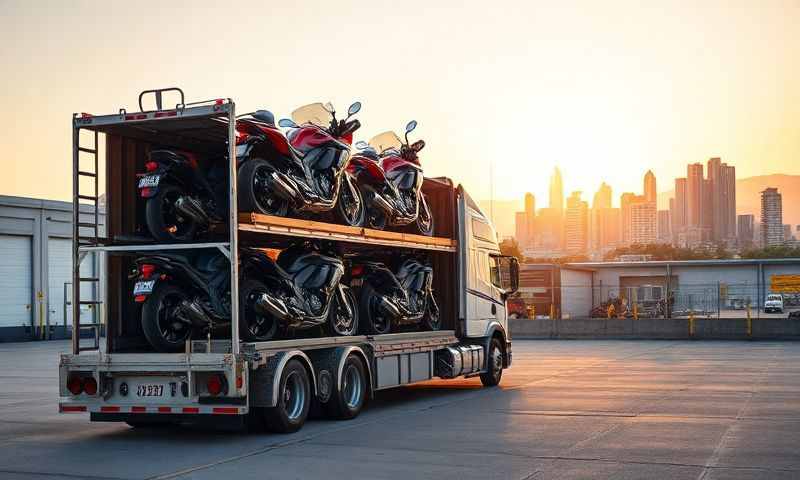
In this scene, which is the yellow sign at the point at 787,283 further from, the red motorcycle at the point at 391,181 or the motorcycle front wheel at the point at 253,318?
the motorcycle front wheel at the point at 253,318

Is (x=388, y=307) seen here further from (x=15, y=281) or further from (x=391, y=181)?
(x=15, y=281)

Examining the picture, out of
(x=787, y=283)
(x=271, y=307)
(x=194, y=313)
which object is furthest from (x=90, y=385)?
(x=787, y=283)

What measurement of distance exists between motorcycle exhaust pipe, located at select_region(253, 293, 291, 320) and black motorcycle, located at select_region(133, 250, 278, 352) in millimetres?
30

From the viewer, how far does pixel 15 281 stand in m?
45.0

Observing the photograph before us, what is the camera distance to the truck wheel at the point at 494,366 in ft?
65.4

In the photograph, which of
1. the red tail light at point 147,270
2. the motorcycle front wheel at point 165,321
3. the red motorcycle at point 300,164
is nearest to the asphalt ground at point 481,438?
the motorcycle front wheel at point 165,321

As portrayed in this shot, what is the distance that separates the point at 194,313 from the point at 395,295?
4949 millimetres

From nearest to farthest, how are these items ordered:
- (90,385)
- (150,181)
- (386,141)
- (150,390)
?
(150,390) → (90,385) → (150,181) → (386,141)

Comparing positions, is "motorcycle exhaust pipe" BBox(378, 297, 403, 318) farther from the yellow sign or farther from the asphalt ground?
the yellow sign

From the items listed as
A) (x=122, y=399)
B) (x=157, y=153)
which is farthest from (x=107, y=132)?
(x=122, y=399)

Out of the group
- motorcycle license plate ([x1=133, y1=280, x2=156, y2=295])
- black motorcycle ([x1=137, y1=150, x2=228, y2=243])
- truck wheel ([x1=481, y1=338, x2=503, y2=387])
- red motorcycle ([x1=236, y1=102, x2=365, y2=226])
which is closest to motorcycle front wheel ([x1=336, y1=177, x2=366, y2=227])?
red motorcycle ([x1=236, y1=102, x2=365, y2=226])

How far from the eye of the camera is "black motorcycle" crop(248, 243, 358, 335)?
13.3 metres

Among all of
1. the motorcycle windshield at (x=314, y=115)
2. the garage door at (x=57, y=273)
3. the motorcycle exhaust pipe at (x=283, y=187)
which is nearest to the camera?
the motorcycle exhaust pipe at (x=283, y=187)

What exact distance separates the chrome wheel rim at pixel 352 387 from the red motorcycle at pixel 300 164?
7.23 feet
